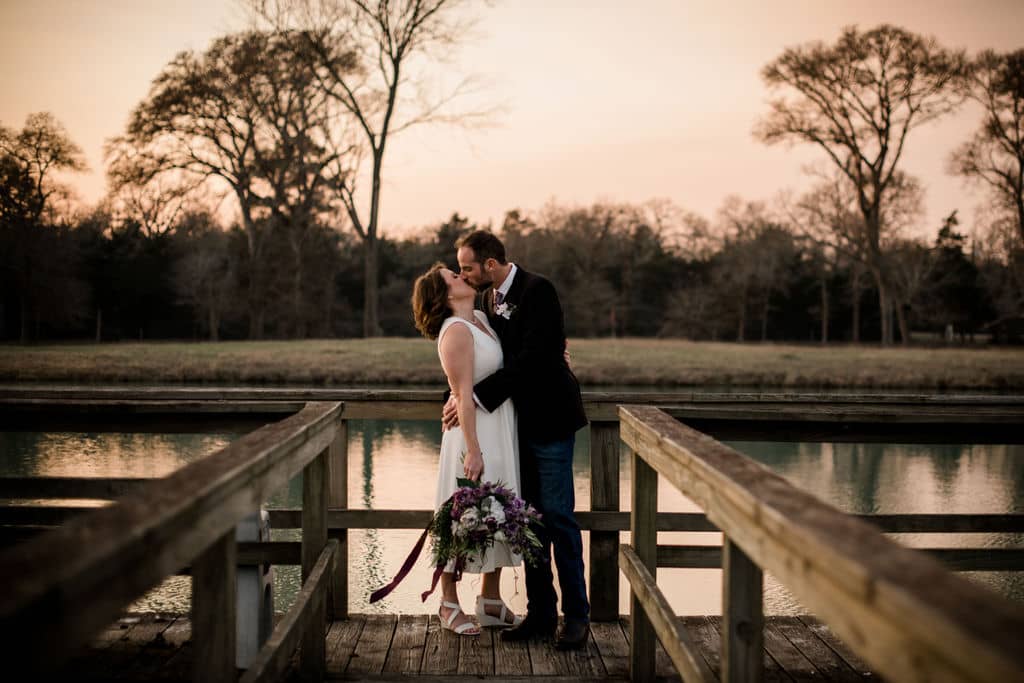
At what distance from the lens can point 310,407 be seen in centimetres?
370

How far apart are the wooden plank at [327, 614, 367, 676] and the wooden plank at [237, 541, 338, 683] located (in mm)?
273

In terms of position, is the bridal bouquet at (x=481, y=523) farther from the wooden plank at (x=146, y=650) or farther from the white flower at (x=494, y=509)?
the wooden plank at (x=146, y=650)

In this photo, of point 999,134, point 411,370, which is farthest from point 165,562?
point 999,134

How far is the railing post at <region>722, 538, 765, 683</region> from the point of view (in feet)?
6.75

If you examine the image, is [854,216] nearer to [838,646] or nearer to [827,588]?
[838,646]

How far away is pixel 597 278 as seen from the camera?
4666 cm

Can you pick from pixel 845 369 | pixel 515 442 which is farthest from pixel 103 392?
pixel 845 369

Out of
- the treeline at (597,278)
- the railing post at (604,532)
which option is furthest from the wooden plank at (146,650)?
the treeline at (597,278)

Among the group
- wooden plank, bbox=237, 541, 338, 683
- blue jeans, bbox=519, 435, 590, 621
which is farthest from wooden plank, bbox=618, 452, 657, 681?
wooden plank, bbox=237, 541, 338, 683

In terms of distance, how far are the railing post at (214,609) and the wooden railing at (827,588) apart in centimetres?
113

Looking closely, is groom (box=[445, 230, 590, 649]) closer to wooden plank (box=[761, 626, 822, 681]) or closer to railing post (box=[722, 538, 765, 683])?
wooden plank (box=[761, 626, 822, 681])

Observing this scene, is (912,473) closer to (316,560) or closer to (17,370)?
(316,560)

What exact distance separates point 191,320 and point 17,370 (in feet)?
73.0

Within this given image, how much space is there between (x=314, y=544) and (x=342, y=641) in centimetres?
74
